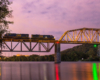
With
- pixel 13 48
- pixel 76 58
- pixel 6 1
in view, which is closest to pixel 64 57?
pixel 76 58

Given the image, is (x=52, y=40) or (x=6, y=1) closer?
(x=6, y=1)

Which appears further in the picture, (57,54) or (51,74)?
(57,54)

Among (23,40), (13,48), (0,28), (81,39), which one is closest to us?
(0,28)

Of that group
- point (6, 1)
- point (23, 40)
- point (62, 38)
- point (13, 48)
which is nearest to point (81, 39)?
point (62, 38)

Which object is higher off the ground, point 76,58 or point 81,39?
point 81,39

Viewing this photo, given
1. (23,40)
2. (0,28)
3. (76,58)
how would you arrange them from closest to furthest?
1. (0,28)
2. (23,40)
3. (76,58)

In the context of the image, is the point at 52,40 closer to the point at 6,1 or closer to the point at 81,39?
the point at 81,39

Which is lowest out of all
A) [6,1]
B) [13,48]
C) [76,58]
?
[76,58]

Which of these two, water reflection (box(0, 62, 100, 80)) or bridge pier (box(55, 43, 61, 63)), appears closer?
water reflection (box(0, 62, 100, 80))

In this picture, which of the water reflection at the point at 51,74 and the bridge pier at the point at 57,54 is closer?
the water reflection at the point at 51,74

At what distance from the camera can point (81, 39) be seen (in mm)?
95438

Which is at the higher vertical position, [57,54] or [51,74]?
[51,74]

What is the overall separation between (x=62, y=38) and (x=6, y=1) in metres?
82.1

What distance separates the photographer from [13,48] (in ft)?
262
